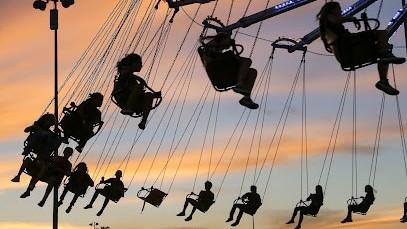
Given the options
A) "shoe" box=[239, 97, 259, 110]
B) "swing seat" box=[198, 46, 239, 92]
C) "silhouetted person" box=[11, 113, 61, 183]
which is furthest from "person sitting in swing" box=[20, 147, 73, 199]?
"swing seat" box=[198, 46, 239, 92]

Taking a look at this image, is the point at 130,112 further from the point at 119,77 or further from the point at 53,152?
the point at 53,152

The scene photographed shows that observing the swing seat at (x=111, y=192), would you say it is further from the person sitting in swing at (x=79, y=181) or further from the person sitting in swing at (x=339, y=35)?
the person sitting in swing at (x=339, y=35)

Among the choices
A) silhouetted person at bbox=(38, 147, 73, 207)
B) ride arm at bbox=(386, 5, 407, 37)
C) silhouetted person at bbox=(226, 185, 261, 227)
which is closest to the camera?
silhouetted person at bbox=(38, 147, 73, 207)

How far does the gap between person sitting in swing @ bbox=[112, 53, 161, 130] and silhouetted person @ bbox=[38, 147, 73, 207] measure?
2682mm

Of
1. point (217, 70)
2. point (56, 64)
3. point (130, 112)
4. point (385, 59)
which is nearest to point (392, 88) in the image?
point (385, 59)

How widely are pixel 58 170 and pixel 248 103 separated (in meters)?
5.38

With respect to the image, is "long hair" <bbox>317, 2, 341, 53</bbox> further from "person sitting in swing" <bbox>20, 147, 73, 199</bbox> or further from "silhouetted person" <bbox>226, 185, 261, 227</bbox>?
"silhouetted person" <bbox>226, 185, 261, 227</bbox>

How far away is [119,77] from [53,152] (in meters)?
2.97

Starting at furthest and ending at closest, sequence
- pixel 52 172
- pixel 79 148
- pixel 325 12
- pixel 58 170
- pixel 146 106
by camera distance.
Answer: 1. pixel 58 170
2. pixel 52 172
3. pixel 79 148
4. pixel 146 106
5. pixel 325 12

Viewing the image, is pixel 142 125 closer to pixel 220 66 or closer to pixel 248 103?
pixel 248 103

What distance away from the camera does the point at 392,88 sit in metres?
19.5

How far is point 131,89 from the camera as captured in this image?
21.0m

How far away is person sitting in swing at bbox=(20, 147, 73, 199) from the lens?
2262 cm

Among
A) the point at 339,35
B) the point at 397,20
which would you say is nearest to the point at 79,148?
the point at 339,35
